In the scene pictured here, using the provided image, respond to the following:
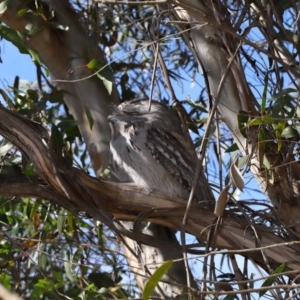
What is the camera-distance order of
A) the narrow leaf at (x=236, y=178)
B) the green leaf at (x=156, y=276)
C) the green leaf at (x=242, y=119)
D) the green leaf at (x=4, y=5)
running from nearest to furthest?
1. the green leaf at (x=156, y=276)
2. the narrow leaf at (x=236, y=178)
3. the green leaf at (x=242, y=119)
4. the green leaf at (x=4, y=5)

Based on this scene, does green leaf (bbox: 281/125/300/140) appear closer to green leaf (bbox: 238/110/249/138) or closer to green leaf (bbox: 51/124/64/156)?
green leaf (bbox: 238/110/249/138)

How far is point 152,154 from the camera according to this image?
2.61 metres

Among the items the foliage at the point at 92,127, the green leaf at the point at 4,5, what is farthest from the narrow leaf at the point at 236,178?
the green leaf at the point at 4,5

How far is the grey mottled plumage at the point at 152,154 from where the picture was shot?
8.52 feet

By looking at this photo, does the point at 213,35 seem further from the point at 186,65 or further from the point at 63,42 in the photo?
the point at 186,65

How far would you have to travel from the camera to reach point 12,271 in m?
3.32

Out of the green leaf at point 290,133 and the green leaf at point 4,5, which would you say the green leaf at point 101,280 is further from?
the green leaf at point 4,5

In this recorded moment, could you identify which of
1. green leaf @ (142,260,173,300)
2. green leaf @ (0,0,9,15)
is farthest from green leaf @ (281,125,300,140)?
green leaf @ (0,0,9,15)

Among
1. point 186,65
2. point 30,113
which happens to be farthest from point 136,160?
point 186,65

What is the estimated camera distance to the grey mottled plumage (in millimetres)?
2596

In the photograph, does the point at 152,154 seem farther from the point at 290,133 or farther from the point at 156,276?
the point at 156,276

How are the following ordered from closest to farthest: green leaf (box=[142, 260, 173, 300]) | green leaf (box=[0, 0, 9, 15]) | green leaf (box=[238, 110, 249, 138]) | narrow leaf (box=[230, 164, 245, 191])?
1. green leaf (box=[142, 260, 173, 300])
2. narrow leaf (box=[230, 164, 245, 191])
3. green leaf (box=[238, 110, 249, 138])
4. green leaf (box=[0, 0, 9, 15])

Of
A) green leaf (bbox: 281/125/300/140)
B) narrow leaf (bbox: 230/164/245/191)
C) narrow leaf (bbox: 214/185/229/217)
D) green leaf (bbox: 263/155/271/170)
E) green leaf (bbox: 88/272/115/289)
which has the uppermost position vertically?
green leaf (bbox: 281/125/300/140)

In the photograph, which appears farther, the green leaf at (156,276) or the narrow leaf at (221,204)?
the narrow leaf at (221,204)
